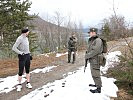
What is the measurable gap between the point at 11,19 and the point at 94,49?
12.3 metres

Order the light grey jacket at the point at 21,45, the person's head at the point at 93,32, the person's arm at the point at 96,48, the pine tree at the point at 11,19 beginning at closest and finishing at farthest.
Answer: the person's arm at the point at 96,48 < the person's head at the point at 93,32 < the light grey jacket at the point at 21,45 < the pine tree at the point at 11,19

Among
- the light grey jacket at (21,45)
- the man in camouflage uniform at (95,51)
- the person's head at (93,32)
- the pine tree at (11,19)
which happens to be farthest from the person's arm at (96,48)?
the pine tree at (11,19)

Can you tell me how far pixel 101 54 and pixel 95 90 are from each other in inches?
46.7

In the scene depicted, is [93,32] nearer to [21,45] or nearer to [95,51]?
[95,51]

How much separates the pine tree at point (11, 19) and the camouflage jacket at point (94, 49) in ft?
38.5

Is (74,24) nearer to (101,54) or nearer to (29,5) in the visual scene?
(29,5)

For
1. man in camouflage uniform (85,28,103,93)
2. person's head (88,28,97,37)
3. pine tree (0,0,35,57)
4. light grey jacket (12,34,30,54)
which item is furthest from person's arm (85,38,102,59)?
pine tree (0,0,35,57)

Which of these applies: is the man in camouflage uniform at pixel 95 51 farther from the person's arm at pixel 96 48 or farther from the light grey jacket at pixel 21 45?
the light grey jacket at pixel 21 45

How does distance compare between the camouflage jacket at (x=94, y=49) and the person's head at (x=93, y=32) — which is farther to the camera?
the person's head at (x=93, y=32)

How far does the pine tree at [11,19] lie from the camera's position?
18938 mm

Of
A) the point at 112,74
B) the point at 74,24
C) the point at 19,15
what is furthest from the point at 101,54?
the point at 74,24

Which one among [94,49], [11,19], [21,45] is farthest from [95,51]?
[11,19]

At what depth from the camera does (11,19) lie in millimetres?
18922

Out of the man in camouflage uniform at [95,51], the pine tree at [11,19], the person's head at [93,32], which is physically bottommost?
the man in camouflage uniform at [95,51]
